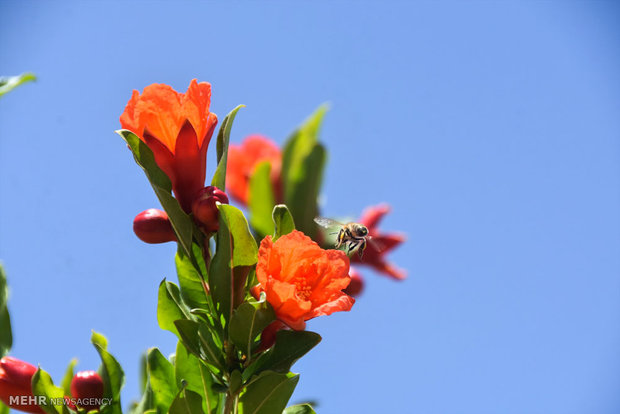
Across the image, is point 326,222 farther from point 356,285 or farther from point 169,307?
point 169,307

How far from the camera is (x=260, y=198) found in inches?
96.1

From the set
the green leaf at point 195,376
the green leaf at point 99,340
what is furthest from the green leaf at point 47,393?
the green leaf at point 195,376

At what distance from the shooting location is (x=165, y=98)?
154 cm

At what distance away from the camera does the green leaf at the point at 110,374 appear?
1.74 meters

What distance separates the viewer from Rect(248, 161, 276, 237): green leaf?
2.43 metres

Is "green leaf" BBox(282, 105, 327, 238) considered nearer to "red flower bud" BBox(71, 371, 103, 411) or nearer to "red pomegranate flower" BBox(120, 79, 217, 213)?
"red pomegranate flower" BBox(120, 79, 217, 213)

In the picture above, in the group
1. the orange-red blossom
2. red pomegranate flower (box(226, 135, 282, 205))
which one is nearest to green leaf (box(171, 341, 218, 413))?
the orange-red blossom

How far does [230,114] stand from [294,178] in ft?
2.83

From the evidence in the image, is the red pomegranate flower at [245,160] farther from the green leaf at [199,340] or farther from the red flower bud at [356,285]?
the green leaf at [199,340]

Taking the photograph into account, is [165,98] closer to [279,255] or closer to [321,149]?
[279,255]

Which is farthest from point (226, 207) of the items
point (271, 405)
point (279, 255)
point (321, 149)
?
point (321, 149)

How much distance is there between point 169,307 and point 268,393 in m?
0.34

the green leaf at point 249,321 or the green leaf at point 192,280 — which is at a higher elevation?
the green leaf at point 192,280

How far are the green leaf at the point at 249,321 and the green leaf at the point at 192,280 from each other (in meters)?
0.18
